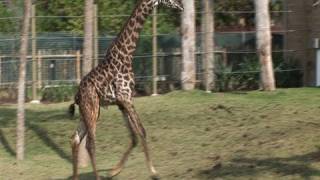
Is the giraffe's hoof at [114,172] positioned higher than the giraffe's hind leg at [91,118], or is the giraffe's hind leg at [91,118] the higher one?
the giraffe's hind leg at [91,118]

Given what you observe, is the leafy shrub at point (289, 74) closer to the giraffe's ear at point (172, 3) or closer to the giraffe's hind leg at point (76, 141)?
the giraffe's ear at point (172, 3)

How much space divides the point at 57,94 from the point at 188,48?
3037mm

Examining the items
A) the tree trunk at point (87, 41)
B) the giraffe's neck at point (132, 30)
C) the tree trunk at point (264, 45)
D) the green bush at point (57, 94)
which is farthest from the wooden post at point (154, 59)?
the giraffe's neck at point (132, 30)

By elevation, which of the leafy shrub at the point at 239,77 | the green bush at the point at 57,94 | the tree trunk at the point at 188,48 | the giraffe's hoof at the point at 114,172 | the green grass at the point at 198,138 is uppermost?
the tree trunk at the point at 188,48

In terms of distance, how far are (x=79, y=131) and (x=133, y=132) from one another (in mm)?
728

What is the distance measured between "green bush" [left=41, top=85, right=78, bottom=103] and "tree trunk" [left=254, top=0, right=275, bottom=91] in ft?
13.6

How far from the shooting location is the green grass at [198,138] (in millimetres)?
8805

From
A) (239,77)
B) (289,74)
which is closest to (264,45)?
→ (239,77)

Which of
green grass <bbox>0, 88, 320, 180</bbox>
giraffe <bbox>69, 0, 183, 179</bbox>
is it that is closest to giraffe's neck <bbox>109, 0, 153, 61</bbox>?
giraffe <bbox>69, 0, 183, 179</bbox>

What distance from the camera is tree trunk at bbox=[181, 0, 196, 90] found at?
1603 centimetres

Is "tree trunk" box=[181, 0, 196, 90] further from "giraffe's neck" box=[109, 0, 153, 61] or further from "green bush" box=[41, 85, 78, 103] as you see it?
"giraffe's neck" box=[109, 0, 153, 61]

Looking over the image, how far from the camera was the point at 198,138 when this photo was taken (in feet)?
36.6

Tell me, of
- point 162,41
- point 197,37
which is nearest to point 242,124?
point 162,41

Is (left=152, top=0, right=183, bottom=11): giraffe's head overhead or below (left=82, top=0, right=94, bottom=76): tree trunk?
overhead
